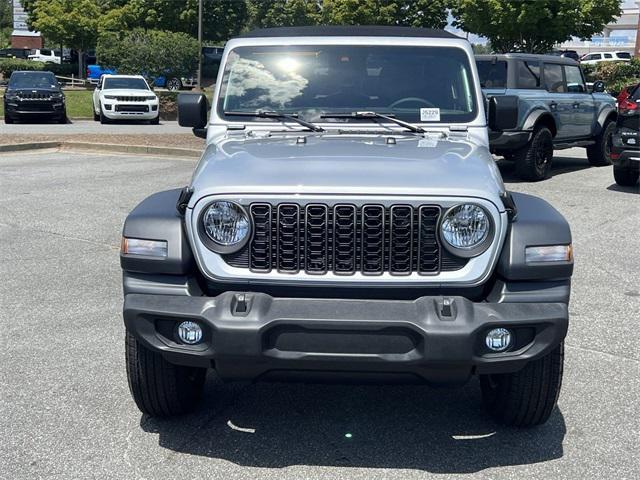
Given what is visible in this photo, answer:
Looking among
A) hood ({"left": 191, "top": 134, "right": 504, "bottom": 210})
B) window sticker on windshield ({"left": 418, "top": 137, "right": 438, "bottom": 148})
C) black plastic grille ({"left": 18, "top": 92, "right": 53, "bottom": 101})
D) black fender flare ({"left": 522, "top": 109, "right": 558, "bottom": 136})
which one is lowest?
black plastic grille ({"left": 18, "top": 92, "right": 53, "bottom": 101})

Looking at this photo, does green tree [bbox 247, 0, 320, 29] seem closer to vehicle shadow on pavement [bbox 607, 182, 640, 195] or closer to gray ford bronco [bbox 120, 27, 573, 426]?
vehicle shadow on pavement [bbox 607, 182, 640, 195]

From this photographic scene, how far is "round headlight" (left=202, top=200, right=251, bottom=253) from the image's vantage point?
357 cm

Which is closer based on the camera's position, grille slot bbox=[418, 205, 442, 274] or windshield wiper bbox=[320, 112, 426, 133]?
grille slot bbox=[418, 205, 442, 274]

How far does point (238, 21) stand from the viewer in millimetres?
56219

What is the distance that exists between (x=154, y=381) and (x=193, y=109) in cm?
195

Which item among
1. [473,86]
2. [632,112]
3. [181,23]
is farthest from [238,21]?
[473,86]

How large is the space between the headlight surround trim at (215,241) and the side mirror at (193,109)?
1717mm

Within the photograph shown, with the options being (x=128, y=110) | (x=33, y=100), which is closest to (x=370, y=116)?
(x=33, y=100)

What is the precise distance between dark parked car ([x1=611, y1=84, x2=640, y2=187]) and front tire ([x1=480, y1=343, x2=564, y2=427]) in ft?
27.1

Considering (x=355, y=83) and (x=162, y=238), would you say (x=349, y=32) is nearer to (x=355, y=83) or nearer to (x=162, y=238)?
(x=355, y=83)

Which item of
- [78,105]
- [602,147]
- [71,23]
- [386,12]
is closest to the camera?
[602,147]

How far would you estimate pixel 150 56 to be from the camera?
32844 millimetres

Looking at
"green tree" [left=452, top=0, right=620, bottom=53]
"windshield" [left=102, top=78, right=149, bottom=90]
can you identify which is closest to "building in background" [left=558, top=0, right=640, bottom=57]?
"green tree" [left=452, top=0, right=620, bottom=53]

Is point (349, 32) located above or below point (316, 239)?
above
